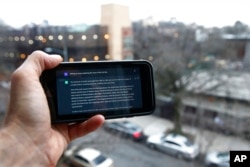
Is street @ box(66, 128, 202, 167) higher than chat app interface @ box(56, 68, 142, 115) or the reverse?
the reverse

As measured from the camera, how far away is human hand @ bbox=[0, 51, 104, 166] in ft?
1.61

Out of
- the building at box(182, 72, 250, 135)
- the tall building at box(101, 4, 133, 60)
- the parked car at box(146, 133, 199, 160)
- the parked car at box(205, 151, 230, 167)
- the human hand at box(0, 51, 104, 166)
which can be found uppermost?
the tall building at box(101, 4, 133, 60)

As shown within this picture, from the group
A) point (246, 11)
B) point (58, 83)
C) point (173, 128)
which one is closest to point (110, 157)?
point (173, 128)

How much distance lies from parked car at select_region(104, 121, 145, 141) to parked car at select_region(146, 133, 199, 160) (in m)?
0.06

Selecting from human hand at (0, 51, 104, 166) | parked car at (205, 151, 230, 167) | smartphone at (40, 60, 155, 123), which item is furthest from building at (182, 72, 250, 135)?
human hand at (0, 51, 104, 166)

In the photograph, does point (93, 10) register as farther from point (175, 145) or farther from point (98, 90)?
point (175, 145)

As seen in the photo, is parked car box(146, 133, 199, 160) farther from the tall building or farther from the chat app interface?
the chat app interface

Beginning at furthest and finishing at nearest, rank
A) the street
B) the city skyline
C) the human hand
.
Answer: the street < the city skyline < the human hand

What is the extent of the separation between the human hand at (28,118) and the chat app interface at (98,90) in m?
0.04

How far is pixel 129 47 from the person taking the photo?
1130 millimetres

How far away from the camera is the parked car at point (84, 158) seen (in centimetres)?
109

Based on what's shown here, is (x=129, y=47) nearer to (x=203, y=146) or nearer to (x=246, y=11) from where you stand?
(x=246, y=11)

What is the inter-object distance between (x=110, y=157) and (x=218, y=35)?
2.43 ft

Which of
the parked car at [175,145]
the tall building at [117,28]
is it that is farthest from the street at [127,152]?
the tall building at [117,28]
